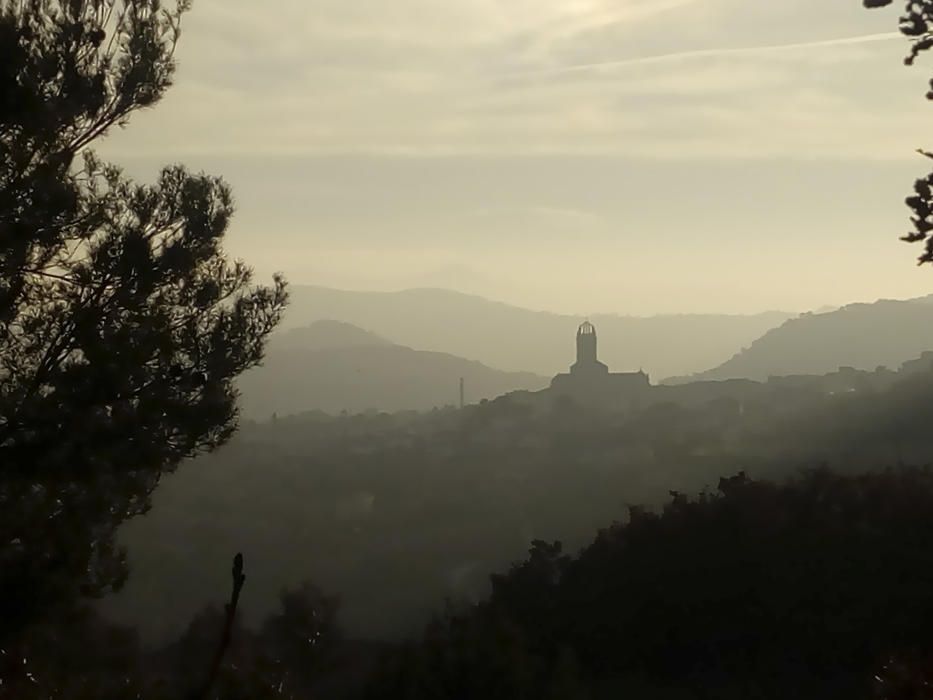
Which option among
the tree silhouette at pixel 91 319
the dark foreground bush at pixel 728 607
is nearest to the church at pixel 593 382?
the dark foreground bush at pixel 728 607

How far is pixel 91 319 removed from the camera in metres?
11.9

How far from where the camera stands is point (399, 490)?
7719 cm

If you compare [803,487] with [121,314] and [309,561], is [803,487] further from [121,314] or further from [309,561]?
[309,561]

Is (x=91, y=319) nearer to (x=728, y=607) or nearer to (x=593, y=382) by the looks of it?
(x=728, y=607)

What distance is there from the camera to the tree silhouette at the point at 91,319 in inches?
444

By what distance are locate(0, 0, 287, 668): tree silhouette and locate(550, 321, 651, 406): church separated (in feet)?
281

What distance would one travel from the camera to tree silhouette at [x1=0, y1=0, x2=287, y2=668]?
1128 centimetres

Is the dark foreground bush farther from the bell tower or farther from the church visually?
the church

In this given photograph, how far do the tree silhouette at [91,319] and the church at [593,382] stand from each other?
8562 centimetres

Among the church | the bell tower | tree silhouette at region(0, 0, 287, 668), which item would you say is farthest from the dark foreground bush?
the church

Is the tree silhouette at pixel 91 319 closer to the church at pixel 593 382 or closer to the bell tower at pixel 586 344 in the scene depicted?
the bell tower at pixel 586 344

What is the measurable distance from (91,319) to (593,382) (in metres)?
91.4

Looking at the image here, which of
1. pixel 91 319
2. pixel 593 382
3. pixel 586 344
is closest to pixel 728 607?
pixel 91 319

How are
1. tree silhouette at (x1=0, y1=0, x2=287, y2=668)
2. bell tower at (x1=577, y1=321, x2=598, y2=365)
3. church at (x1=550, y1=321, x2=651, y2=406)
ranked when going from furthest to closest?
1. church at (x1=550, y1=321, x2=651, y2=406)
2. bell tower at (x1=577, y1=321, x2=598, y2=365)
3. tree silhouette at (x1=0, y1=0, x2=287, y2=668)
